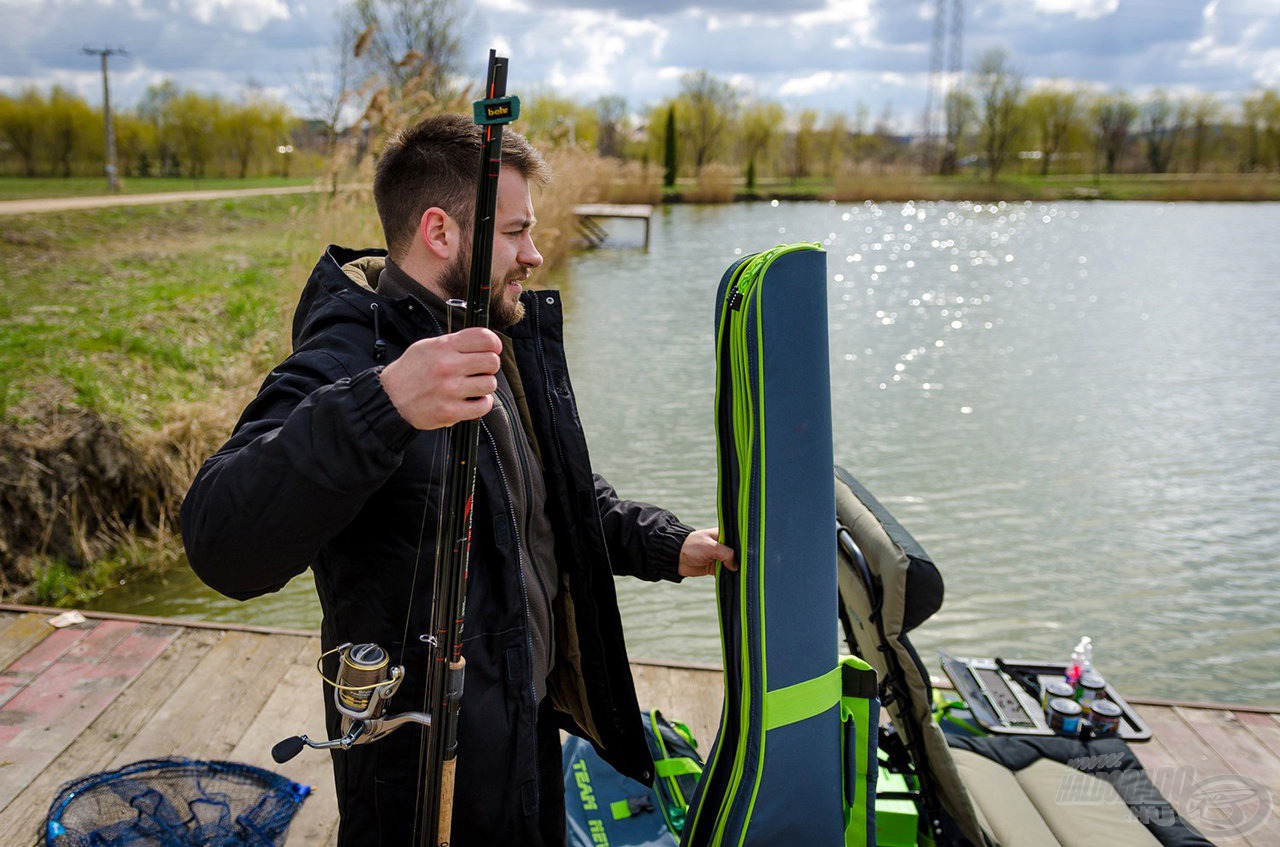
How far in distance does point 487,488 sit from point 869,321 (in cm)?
1048

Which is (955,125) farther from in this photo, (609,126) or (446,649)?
(446,649)

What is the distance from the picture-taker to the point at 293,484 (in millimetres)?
1174

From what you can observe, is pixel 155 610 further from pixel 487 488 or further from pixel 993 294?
pixel 993 294

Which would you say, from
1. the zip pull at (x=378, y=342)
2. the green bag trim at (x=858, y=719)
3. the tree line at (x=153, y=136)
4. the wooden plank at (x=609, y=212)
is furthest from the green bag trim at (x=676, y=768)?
the tree line at (x=153, y=136)

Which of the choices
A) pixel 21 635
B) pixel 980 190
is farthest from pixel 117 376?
pixel 980 190

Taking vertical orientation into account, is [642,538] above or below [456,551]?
below

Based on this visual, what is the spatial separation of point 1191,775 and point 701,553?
184 cm

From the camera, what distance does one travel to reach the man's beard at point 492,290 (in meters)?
1.52

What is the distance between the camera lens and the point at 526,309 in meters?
1.67

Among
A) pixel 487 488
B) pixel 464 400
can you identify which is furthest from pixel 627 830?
pixel 464 400

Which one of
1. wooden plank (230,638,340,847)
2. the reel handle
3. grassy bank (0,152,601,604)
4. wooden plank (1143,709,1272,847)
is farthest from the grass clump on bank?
wooden plank (1143,709,1272,847)

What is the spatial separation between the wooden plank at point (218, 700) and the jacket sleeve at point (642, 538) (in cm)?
149

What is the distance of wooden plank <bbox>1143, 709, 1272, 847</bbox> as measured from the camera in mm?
2506

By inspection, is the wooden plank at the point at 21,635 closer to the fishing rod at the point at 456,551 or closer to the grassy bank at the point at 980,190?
the fishing rod at the point at 456,551
